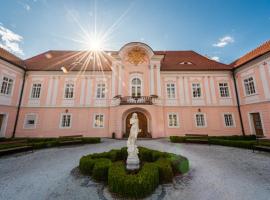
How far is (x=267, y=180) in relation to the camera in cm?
471

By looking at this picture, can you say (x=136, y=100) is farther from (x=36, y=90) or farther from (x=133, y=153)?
(x=36, y=90)

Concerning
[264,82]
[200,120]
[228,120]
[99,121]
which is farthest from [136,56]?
[264,82]

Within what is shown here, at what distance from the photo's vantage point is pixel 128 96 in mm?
15672

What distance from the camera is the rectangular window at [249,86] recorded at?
48.0ft

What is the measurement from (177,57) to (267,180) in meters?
18.4

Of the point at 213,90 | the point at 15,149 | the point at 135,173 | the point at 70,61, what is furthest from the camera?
the point at 70,61

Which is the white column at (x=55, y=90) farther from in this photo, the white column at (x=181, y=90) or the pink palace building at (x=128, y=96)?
the white column at (x=181, y=90)

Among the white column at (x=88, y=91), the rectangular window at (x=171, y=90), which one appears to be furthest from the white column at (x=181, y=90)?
the white column at (x=88, y=91)

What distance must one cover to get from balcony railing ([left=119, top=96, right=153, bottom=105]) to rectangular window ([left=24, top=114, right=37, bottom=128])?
34.6 feet

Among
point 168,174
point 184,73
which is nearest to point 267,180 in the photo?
point 168,174

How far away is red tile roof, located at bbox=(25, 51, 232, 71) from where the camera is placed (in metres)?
17.3

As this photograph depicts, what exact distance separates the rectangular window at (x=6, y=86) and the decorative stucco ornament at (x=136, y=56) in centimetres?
1359

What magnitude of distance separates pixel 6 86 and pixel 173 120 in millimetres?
19028

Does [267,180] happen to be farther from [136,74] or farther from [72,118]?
[72,118]
